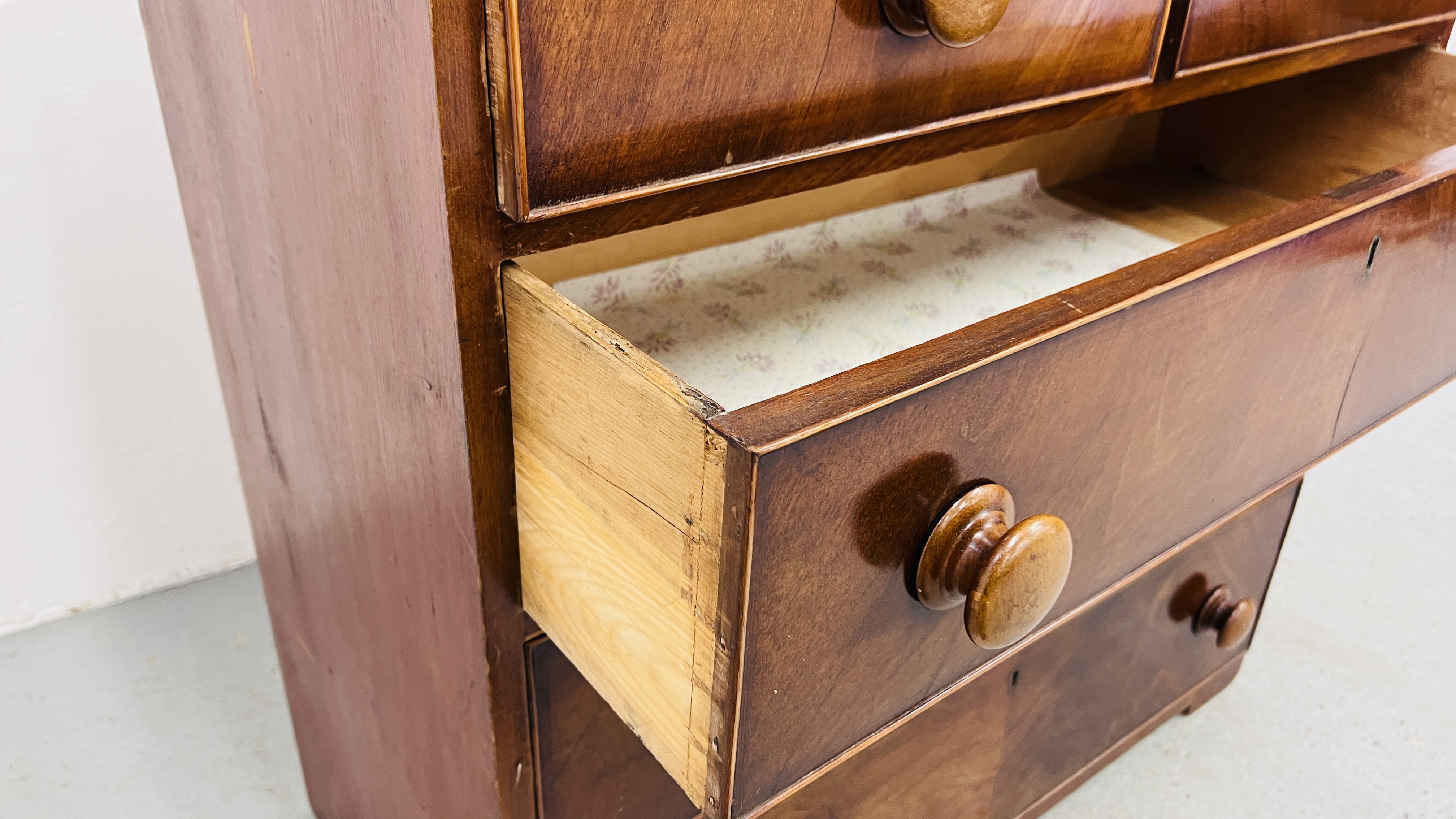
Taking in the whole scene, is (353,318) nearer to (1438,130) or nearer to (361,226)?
(361,226)

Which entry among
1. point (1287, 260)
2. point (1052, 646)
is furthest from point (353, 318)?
point (1052, 646)

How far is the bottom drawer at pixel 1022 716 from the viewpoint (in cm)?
56

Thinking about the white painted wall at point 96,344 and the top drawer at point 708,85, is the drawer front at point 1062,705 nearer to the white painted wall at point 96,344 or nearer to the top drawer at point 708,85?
the top drawer at point 708,85

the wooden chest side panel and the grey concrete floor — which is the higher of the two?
the wooden chest side panel

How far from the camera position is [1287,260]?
461mm

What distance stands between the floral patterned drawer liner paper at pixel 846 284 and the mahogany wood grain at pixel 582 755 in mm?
153

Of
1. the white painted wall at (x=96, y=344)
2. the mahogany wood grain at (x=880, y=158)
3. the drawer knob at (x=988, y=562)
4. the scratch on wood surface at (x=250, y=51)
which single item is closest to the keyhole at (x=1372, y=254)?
the mahogany wood grain at (x=880, y=158)

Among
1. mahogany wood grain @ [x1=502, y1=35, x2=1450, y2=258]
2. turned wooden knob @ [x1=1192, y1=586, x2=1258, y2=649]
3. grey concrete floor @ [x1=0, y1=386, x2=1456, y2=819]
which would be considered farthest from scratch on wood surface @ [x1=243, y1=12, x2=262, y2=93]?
turned wooden knob @ [x1=1192, y1=586, x2=1258, y2=649]

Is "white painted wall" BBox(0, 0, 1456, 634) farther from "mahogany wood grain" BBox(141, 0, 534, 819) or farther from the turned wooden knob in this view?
the turned wooden knob

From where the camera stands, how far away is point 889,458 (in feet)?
1.14

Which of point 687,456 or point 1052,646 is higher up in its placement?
point 687,456

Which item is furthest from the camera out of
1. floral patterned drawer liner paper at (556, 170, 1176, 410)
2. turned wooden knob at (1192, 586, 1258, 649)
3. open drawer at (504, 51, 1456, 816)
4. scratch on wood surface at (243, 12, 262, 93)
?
turned wooden knob at (1192, 586, 1258, 649)

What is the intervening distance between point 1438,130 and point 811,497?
686mm

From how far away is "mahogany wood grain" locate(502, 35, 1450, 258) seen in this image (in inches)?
16.1
